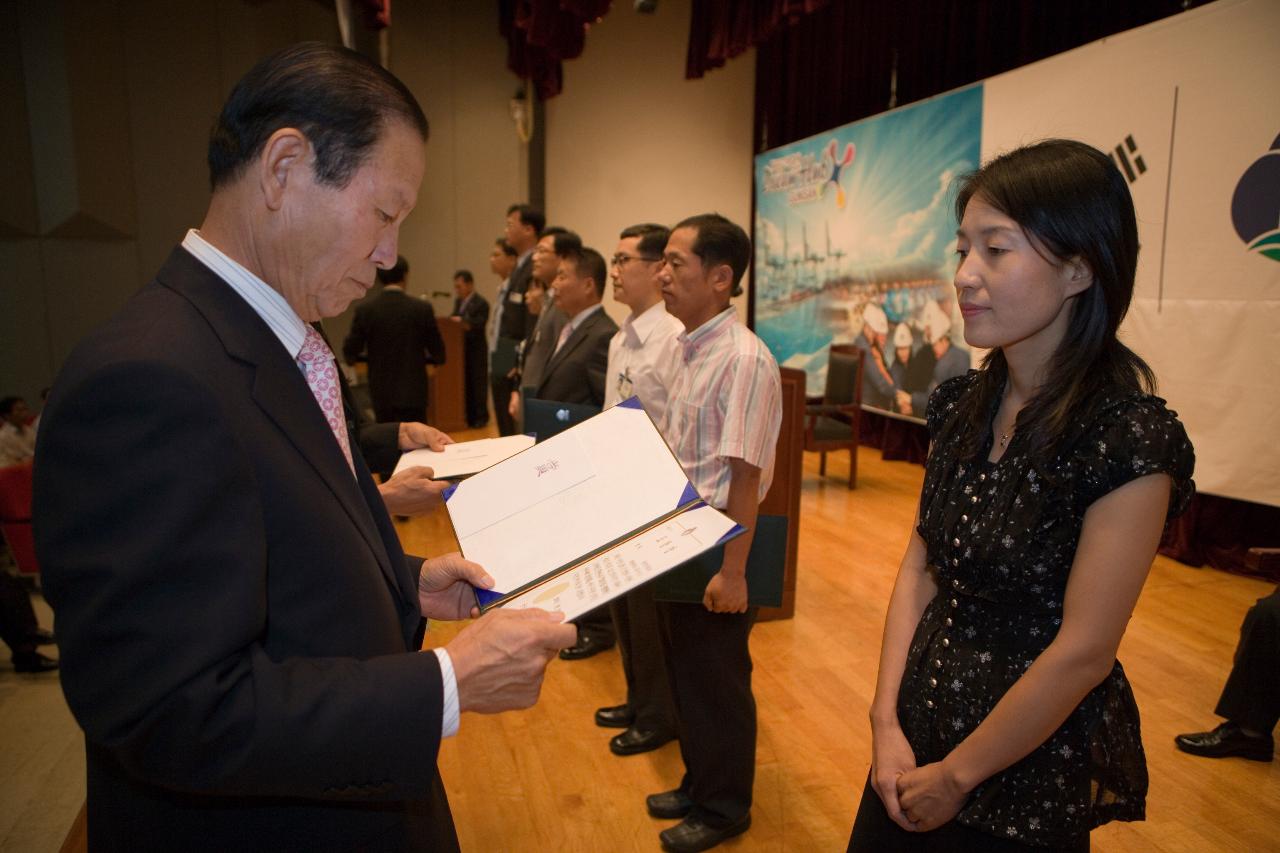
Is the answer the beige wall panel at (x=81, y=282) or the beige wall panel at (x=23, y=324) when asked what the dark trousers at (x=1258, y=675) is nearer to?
the beige wall panel at (x=81, y=282)

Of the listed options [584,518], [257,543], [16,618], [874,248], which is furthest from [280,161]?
[874,248]

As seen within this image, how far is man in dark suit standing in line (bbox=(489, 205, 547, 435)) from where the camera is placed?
5.19 m

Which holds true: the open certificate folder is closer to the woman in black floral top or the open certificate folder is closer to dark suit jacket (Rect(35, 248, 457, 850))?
dark suit jacket (Rect(35, 248, 457, 850))

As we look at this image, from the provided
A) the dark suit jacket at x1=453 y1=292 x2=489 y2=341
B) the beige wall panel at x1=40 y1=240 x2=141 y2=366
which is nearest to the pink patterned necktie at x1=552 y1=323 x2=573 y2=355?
the beige wall panel at x1=40 y1=240 x2=141 y2=366

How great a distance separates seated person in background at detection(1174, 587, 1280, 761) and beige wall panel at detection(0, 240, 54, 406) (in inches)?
238

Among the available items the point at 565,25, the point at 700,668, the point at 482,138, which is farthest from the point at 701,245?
the point at 482,138

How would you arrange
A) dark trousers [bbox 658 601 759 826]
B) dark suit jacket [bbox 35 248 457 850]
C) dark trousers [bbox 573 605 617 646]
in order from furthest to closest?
dark trousers [bbox 573 605 617 646] < dark trousers [bbox 658 601 759 826] < dark suit jacket [bbox 35 248 457 850]

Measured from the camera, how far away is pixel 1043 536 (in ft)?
3.37

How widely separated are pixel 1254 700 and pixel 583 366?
8.99 feet

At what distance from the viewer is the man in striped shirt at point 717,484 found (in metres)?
1.94

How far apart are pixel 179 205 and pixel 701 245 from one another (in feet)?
14.9

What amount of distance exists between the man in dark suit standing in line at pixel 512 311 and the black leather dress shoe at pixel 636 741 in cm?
277

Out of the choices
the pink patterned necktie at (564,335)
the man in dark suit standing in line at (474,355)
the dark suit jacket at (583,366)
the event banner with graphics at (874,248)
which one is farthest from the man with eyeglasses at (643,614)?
the man in dark suit standing in line at (474,355)

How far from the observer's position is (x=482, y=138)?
364 inches
